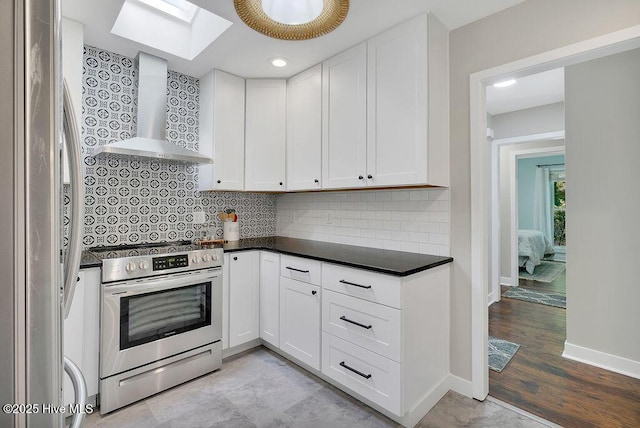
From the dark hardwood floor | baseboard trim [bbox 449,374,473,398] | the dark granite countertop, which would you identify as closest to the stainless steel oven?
the dark granite countertop

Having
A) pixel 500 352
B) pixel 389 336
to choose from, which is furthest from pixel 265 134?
pixel 500 352

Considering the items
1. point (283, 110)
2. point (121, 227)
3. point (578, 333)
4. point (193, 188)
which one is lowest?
point (578, 333)

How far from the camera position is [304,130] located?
9.17 ft

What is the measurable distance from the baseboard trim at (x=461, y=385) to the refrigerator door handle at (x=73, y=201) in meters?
2.23

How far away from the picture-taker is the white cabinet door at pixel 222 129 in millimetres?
2787

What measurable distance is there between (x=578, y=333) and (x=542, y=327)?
0.67 metres

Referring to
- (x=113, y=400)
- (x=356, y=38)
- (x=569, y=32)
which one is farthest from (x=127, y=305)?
(x=569, y=32)

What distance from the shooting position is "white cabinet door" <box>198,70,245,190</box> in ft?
9.14

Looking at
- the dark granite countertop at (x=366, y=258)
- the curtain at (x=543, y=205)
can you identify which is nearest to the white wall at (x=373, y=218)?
the dark granite countertop at (x=366, y=258)

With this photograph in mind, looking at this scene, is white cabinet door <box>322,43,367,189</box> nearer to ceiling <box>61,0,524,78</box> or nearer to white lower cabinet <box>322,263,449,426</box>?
ceiling <box>61,0,524,78</box>

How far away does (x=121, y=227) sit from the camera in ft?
8.29

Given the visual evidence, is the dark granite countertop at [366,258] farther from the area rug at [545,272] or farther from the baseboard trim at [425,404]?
the area rug at [545,272]

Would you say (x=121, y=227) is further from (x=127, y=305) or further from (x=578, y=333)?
(x=578, y=333)

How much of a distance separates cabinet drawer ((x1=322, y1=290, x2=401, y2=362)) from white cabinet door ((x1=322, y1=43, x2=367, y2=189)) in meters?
0.87
